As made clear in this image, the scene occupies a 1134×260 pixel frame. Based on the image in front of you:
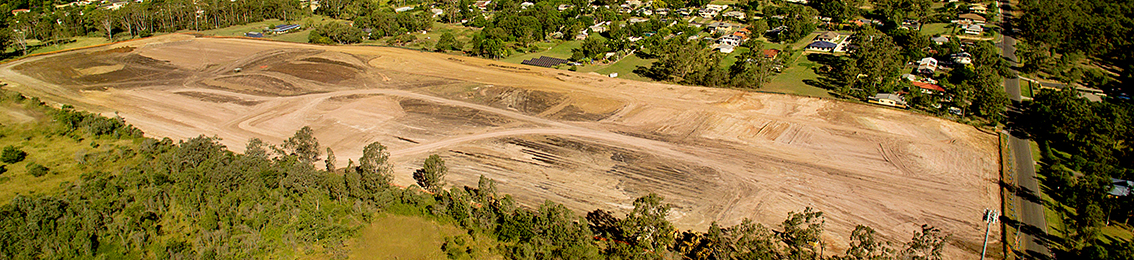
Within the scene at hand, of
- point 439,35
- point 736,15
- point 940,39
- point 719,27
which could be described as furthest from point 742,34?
point 439,35

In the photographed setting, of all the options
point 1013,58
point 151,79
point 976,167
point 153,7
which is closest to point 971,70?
point 1013,58

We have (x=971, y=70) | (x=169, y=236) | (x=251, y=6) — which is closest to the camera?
(x=169, y=236)

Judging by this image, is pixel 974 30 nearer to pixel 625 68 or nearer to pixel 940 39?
pixel 940 39

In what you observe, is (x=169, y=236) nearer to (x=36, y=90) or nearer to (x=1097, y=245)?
(x=36, y=90)

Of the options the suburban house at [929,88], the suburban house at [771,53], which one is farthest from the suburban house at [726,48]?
the suburban house at [929,88]

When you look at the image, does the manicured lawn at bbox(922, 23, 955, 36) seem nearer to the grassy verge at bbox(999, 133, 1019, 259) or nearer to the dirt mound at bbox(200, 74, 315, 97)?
the grassy verge at bbox(999, 133, 1019, 259)

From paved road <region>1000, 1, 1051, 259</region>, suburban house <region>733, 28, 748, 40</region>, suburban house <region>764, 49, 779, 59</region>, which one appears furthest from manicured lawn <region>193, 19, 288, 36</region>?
paved road <region>1000, 1, 1051, 259</region>
